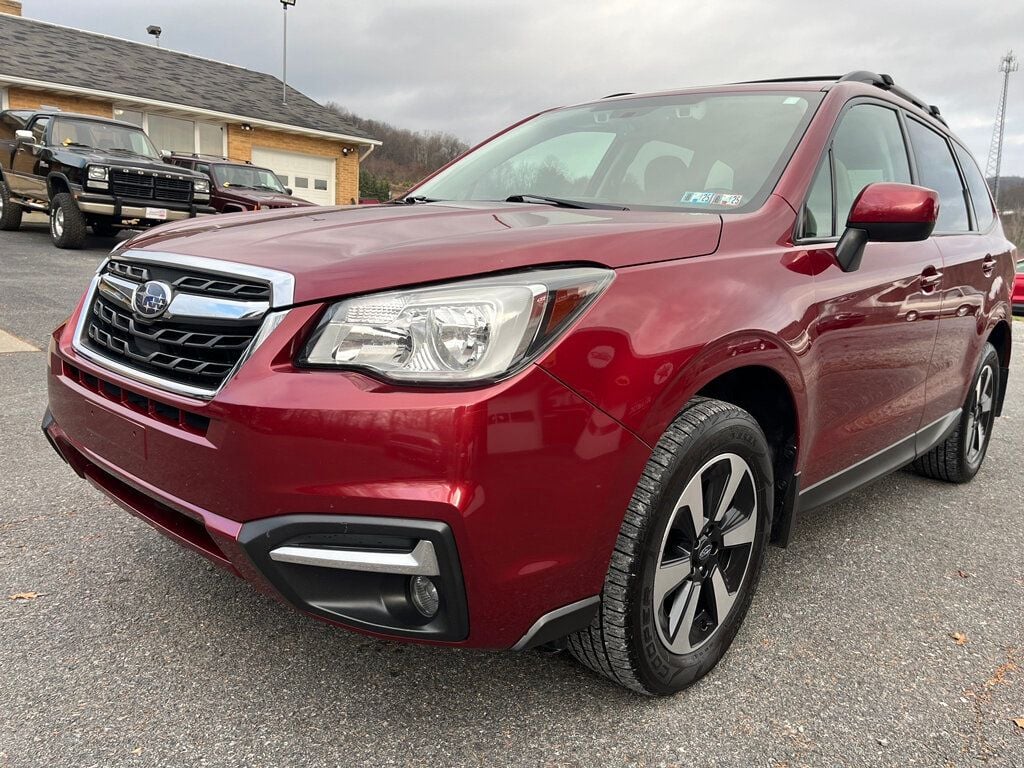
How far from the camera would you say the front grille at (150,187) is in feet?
34.3

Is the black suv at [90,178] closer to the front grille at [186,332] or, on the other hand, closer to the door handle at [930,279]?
the front grille at [186,332]

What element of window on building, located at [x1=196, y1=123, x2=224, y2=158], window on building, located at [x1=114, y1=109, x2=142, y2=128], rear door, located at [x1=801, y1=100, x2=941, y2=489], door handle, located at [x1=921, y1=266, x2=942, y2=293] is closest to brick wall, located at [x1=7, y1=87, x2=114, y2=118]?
window on building, located at [x1=114, y1=109, x2=142, y2=128]

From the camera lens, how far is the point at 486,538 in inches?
60.9

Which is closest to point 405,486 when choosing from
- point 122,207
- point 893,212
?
point 893,212

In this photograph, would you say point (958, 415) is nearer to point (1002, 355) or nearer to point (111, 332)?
point (1002, 355)

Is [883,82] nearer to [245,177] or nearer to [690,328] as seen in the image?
[690,328]

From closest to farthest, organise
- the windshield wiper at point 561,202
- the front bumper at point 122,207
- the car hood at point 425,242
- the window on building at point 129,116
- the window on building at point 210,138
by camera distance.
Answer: the car hood at point 425,242, the windshield wiper at point 561,202, the front bumper at point 122,207, the window on building at point 129,116, the window on building at point 210,138

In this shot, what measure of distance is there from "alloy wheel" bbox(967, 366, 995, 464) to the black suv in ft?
32.7

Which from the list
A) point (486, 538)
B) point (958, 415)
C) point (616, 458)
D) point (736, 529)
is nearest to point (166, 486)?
point (486, 538)

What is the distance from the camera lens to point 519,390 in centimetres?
154

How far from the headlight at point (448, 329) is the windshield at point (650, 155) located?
952mm

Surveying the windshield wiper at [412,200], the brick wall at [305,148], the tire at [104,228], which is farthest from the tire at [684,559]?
the brick wall at [305,148]

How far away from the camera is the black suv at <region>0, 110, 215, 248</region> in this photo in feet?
34.1

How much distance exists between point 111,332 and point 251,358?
0.66 m
